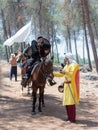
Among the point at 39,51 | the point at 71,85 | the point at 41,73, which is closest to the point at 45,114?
the point at 41,73

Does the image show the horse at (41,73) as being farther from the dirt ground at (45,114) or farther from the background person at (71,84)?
the background person at (71,84)

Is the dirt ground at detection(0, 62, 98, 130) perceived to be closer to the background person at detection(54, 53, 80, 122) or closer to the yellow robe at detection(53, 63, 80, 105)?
the background person at detection(54, 53, 80, 122)

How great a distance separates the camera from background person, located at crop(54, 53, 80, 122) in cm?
921

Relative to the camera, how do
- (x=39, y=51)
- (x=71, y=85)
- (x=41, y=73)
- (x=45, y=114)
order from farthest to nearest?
(x=39, y=51)
(x=45, y=114)
(x=41, y=73)
(x=71, y=85)

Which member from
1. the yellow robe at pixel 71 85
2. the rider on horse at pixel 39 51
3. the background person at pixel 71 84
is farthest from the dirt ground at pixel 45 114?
the rider on horse at pixel 39 51

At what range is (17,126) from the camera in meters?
8.95

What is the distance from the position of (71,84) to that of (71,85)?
0.09 feet

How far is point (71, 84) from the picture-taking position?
9.33m

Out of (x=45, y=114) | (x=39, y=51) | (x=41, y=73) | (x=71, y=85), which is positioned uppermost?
(x=39, y=51)

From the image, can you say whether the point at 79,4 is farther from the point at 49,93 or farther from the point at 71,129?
the point at 71,129

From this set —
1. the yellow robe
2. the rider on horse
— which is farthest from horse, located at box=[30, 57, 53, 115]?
the yellow robe

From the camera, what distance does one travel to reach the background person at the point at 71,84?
9.21 meters

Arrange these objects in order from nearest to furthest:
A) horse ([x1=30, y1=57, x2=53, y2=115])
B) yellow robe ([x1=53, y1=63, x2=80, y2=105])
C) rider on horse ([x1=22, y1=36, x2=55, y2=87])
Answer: yellow robe ([x1=53, y1=63, x2=80, y2=105]) → horse ([x1=30, y1=57, x2=53, y2=115]) → rider on horse ([x1=22, y1=36, x2=55, y2=87])

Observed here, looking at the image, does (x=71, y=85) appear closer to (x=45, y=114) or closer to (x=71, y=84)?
(x=71, y=84)
